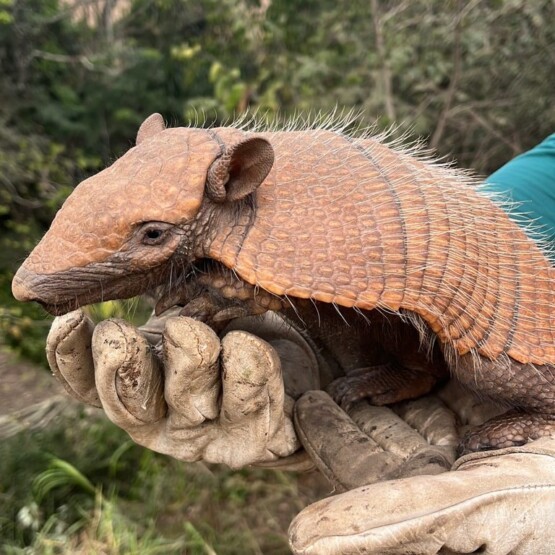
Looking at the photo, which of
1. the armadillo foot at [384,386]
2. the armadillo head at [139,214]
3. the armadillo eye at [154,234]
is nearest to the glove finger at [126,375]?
the armadillo head at [139,214]

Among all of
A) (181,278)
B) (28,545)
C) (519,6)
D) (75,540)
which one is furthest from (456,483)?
(519,6)

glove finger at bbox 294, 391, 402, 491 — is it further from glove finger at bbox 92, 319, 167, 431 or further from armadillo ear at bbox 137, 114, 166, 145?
armadillo ear at bbox 137, 114, 166, 145

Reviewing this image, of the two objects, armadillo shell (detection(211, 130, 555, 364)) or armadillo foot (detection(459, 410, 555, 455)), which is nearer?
armadillo shell (detection(211, 130, 555, 364))

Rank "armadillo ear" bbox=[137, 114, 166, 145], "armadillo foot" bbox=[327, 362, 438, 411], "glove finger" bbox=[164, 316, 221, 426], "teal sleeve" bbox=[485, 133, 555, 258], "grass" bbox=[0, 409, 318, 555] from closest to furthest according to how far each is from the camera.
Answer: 1. "glove finger" bbox=[164, 316, 221, 426]
2. "armadillo ear" bbox=[137, 114, 166, 145]
3. "armadillo foot" bbox=[327, 362, 438, 411]
4. "teal sleeve" bbox=[485, 133, 555, 258]
5. "grass" bbox=[0, 409, 318, 555]

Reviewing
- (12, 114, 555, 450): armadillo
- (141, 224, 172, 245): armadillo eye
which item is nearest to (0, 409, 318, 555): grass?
A: (12, 114, 555, 450): armadillo

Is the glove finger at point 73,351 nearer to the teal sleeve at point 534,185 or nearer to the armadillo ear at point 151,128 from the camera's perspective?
the armadillo ear at point 151,128

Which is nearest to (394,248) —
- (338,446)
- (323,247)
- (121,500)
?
(323,247)
